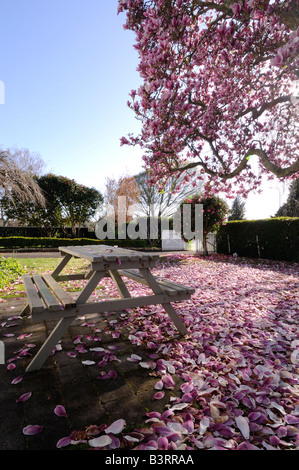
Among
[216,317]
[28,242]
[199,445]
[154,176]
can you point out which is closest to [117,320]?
[216,317]

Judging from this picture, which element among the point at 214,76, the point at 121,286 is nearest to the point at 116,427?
the point at 121,286

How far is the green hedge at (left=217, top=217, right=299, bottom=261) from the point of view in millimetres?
10320

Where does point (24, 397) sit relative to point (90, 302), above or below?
below

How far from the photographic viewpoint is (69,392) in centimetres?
184

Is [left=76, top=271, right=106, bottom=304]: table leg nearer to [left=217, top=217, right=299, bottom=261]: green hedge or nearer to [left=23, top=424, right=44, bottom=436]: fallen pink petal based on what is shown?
[left=23, top=424, right=44, bottom=436]: fallen pink petal

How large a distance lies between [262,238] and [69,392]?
11.7 metres

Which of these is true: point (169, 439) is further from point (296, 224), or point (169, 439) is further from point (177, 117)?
point (296, 224)

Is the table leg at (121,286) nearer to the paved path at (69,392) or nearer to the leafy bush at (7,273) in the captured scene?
the paved path at (69,392)

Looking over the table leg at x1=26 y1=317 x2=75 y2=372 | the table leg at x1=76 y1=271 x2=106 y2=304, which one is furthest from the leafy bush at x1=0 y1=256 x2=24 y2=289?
the table leg at x1=76 y1=271 x2=106 y2=304

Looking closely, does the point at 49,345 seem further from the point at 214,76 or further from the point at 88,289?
the point at 214,76

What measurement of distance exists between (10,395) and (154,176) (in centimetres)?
595

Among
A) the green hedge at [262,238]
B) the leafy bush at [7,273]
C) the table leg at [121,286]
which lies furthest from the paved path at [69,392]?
the green hedge at [262,238]

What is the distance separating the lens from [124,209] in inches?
938

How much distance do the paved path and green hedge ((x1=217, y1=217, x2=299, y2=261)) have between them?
398 inches
